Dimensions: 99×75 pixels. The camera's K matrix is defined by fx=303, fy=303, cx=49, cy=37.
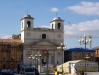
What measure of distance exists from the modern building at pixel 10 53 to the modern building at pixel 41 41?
211cm

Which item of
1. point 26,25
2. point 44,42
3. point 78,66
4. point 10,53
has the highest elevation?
point 26,25

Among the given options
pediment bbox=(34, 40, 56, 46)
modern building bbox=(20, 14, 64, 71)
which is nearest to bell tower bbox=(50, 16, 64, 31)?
modern building bbox=(20, 14, 64, 71)

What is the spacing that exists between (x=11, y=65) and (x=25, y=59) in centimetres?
477

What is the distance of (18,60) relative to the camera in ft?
301

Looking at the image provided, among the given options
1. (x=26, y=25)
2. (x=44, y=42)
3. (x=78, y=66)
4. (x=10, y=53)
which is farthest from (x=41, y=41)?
(x=78, y=66)

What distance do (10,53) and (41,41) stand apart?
399 inches

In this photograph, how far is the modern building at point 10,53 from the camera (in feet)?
299

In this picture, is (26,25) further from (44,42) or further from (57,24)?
(57,24)

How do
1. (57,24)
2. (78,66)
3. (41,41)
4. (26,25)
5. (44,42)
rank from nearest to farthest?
(78,66)
(41,41)
(44,42)
(26,25)
(57,24)

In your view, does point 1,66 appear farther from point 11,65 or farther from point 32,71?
point 32,71

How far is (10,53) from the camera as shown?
92.2 m

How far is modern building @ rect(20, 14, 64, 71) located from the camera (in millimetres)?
91000

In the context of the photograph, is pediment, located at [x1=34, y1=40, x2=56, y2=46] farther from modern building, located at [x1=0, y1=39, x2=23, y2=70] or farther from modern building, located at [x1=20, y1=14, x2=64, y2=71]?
modern building, located at [x1=0, y1=39, x2=23, y2=70]

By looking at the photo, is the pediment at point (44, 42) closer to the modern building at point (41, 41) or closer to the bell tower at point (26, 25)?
the modern building at point (41, 41)
